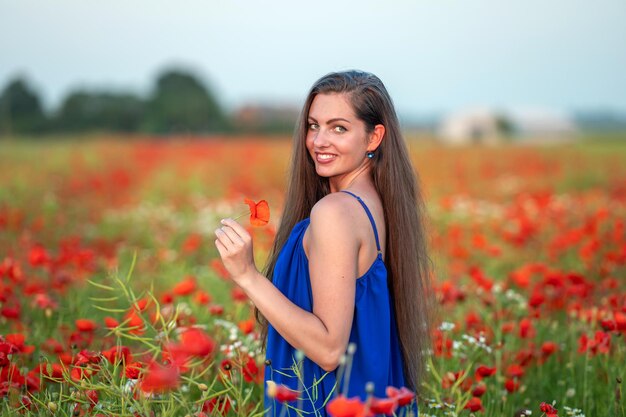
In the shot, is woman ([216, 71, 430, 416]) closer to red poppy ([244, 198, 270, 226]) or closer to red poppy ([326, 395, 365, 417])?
red poppy ([244, 198, 270, 226])

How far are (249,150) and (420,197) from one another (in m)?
11.6

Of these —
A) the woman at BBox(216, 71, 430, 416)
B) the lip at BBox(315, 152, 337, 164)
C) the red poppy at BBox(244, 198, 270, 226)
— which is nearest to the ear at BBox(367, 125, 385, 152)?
the woman at BBox(216, 71, 430, 416)

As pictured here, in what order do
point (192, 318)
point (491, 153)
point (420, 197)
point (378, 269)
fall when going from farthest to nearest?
point (491, 153) → point (192, 318) → point (420, 197) → point (378, 269)

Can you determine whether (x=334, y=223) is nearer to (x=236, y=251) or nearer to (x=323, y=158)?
(x=236, y=251)

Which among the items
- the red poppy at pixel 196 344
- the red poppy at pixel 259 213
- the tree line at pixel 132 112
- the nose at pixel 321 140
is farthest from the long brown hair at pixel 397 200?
the tree line at pixel 132 112

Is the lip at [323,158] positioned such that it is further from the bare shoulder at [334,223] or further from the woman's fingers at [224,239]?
the woman's fingers at [224,239]

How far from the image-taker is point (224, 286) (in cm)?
462

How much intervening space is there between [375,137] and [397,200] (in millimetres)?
195

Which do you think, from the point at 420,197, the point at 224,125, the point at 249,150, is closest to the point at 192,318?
the point at 420,197

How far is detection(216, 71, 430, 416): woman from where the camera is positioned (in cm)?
174

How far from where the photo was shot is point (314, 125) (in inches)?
82.7

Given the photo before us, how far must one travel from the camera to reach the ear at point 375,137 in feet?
6.83

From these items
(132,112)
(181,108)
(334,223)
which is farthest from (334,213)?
(181,108)

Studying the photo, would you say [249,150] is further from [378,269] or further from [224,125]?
[224,125]
